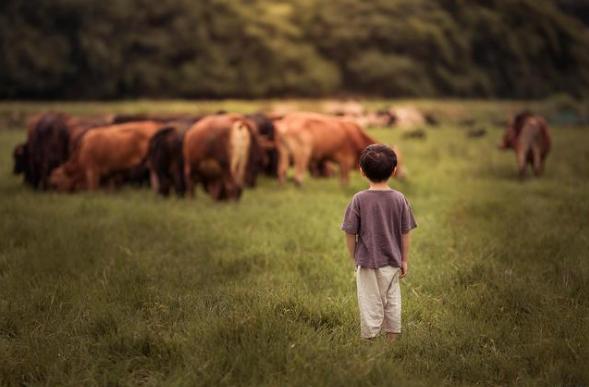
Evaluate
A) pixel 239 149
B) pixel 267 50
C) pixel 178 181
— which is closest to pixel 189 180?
pixel 178 181

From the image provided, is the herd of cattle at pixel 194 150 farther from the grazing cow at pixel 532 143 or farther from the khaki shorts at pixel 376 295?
the khaki shorts at pixel 376 295

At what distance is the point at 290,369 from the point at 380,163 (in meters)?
1.44

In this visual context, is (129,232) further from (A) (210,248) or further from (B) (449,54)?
(B) (449,54)

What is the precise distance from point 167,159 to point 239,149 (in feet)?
5.41

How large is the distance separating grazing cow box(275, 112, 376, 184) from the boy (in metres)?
8.88

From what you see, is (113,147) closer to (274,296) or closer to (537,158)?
(274,296)

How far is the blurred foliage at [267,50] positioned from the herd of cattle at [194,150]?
123ft

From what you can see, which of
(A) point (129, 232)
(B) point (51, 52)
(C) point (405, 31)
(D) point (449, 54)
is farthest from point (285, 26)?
(A) point (129, 232)

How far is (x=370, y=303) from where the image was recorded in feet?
14.3

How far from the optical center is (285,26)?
5481 centimetres

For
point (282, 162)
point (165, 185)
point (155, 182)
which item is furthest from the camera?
point (282, 162)

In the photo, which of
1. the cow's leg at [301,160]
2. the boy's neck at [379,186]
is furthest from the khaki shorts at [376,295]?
the cow's leg at [301,160]

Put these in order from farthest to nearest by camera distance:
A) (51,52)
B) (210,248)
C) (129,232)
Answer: (51,52)
(129,232)
(210,248)

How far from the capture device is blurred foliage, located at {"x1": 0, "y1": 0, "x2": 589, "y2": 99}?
168ft
